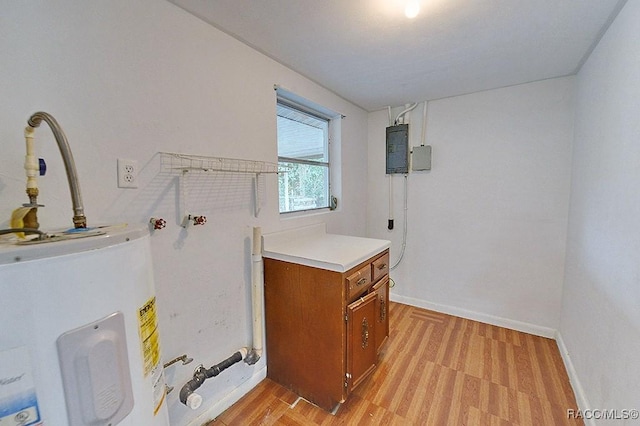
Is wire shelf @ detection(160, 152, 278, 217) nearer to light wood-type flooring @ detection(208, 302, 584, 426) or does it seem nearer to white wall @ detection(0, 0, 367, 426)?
white wall @ detection(0, 0, 367, 426)

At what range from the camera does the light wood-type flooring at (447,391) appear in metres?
1.42

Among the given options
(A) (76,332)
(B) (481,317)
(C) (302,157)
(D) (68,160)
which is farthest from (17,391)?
(B) (481,317)

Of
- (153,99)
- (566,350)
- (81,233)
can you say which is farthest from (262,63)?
(566,350)

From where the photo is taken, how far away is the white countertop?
1.42 m

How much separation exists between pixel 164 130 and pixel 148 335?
881 mm

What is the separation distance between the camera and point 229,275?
1.49m

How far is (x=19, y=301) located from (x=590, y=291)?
7.69ft

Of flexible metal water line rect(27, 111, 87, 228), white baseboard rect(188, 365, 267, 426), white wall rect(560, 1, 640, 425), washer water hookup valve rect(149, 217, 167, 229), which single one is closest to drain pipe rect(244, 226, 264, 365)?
white baseboard rect(188, 365, 267, 426)

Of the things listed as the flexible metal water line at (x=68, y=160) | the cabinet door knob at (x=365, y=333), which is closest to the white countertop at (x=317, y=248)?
the cabinet door knob at (x=365, y=333)

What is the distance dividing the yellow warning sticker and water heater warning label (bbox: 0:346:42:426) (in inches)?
8.3

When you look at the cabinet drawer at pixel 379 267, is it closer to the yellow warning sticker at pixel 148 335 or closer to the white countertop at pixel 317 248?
the white countertop at pixel 317 248

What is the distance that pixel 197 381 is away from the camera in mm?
1265

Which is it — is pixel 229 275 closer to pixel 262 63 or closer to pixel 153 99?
pixel 153 99

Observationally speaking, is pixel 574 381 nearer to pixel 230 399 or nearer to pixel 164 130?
pixel 230 399
